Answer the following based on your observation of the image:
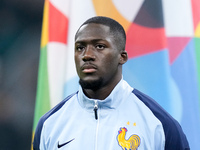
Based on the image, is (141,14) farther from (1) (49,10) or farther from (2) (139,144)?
(2) (139,144)

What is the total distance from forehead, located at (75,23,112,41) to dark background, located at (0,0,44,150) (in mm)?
1070

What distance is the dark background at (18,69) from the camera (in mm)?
2406

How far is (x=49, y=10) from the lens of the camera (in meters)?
2.03

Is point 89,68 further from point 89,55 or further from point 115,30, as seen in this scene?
point 115,30

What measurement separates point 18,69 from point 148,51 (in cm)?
92

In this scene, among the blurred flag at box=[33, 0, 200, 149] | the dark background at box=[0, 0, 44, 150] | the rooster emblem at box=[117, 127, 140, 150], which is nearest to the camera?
the rooster emblem at box=[117, 127, 140, 150]

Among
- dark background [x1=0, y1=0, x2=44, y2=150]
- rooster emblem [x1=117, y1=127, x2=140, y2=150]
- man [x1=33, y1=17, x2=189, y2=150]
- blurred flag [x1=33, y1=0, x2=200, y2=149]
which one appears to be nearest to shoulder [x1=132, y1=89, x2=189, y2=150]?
man [x1=33, y1=17, x2=189, y2=150]

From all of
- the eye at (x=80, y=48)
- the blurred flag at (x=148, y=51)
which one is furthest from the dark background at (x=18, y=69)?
the eye at (x=80, y=48)

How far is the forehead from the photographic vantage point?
1.41 metres

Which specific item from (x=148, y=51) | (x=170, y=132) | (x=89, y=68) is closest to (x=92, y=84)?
(x=89, y=68)

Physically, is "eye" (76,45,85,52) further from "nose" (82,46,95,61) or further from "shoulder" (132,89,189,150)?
"shoulder" (132,89,189,150)

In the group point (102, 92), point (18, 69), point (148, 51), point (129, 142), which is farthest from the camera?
point (18, 69)

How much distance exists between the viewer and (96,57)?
1.38 meters

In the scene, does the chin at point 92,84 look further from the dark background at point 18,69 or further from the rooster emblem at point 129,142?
the dark background at point 18,69
